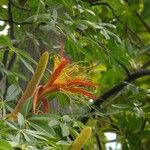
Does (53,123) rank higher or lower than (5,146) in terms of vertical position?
lower

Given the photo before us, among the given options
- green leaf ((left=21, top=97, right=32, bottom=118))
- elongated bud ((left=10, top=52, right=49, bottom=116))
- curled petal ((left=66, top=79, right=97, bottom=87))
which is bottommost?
curled petal ((left=66, top=79, right=97, bottom=87))

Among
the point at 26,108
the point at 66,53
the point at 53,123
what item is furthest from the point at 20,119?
the point at 66,53

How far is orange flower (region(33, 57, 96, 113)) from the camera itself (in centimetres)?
91

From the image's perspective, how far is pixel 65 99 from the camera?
1.15m

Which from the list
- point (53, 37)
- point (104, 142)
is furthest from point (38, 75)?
point (104, 142)

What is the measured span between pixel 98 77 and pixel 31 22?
3.76 ft

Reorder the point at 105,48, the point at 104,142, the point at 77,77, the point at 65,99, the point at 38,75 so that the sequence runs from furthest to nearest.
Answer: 1. the point at 104,142
2. the point at 105,48
3. the point at 65,99
4. the point at 77,77
5. the point at 38,75

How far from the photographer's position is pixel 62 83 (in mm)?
948

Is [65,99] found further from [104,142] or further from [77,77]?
[104,142]

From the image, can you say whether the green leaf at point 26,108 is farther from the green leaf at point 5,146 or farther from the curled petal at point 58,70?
the green leaf at point 5,146

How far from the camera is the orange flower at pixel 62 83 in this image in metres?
0.91

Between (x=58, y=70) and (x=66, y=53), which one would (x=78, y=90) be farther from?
(x=66, y=53)

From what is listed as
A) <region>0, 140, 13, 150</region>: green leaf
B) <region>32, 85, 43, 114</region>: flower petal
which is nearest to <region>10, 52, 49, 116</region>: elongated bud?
<region>32, 85, 43, 114</region>: flower petal

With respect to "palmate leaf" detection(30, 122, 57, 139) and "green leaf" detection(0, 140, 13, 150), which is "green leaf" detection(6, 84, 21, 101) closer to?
"palmate leaf" detection(30, 122, 57, 139)
